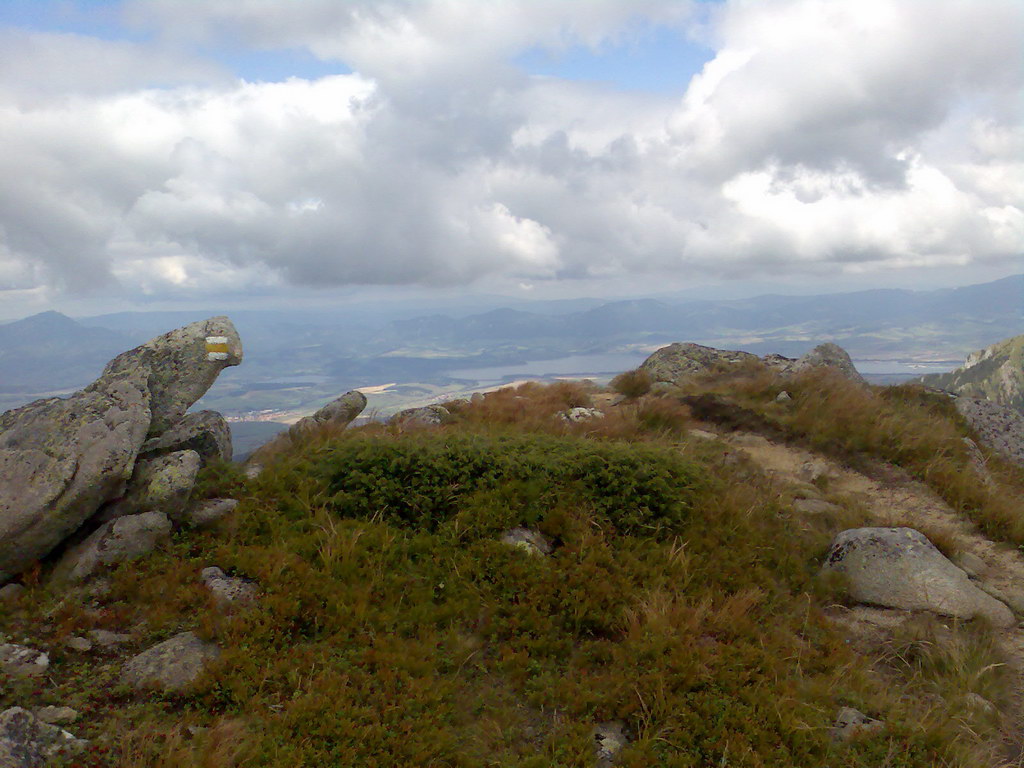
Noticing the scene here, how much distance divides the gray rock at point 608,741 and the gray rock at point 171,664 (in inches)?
160

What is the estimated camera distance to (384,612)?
691 cm

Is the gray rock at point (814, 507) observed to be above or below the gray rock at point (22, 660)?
below

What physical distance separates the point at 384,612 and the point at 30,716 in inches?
132

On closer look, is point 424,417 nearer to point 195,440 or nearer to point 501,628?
point 195,440

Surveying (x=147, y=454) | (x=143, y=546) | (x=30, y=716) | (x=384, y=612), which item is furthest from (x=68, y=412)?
(x=384, y=612)

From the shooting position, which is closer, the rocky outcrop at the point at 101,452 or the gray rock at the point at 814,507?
the rocky outcrop at the point at 101,452

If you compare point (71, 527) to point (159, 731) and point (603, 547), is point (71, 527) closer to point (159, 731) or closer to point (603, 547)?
point (159, 731)

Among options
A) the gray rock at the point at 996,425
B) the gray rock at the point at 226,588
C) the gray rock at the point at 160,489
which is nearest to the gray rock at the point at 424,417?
the gray rock at the point at 160,489

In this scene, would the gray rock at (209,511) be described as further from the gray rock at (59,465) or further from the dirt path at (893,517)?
the dirt path at (893,517)

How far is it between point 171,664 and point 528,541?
4.58 m

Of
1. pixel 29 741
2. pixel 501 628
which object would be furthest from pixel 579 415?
pixel 29 741

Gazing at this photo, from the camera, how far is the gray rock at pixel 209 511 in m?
8.28

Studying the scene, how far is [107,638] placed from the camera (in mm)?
6230

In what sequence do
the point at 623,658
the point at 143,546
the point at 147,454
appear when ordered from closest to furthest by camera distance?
the point at 623,658
the point at 143,546
the point at 147,454
